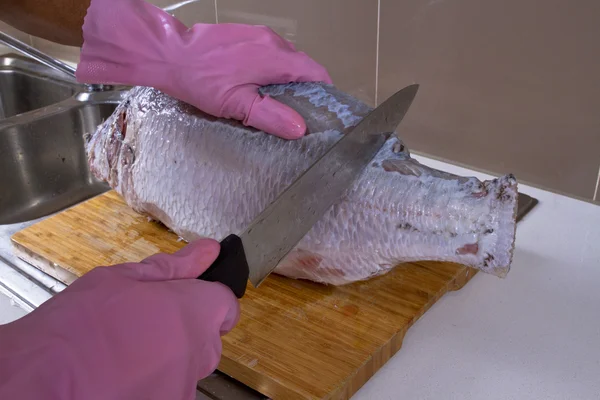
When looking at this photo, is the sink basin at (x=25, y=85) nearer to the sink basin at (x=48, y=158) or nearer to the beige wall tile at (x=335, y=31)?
the sink basin at (x=48, y=158)

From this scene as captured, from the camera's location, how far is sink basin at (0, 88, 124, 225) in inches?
55.7

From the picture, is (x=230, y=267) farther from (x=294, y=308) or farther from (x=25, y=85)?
(x=25, y=85)

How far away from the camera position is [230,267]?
2.34ft

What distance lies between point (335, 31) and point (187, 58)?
0.62m

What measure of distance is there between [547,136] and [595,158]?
0.10 meters

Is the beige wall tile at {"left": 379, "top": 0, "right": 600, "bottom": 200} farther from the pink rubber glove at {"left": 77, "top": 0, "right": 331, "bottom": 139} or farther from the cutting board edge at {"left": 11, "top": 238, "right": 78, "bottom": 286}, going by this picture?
the cutting board edge at {"left": 11, "top": 238, "right": 78, "bottom": 286}

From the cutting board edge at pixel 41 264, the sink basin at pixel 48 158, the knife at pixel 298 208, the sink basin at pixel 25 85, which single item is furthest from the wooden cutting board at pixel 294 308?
the sink basin at pixel 25 85

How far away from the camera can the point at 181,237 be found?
106cm

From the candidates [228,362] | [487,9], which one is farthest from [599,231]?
[228,362]

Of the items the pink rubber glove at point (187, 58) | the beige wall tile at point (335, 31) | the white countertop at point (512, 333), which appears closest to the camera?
the white countertop at point (512, 333)

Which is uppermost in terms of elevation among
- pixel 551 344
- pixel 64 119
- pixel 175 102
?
pixel 175 102

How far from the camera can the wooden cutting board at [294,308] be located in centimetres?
80

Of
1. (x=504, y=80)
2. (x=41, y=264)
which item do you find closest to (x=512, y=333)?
(x=504, y=80)

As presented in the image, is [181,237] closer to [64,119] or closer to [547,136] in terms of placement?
[64,119]
